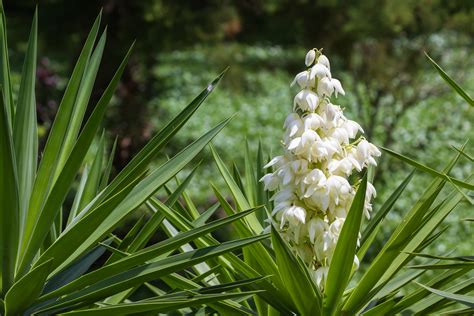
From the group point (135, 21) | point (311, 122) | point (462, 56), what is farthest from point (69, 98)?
point (462, 56)

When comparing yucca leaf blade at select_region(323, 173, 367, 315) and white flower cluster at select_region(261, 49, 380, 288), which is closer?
yucca leaf blade at select_region(323, 173, 367, 315)

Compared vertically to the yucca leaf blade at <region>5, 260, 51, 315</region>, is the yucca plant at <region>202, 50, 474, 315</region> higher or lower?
higher

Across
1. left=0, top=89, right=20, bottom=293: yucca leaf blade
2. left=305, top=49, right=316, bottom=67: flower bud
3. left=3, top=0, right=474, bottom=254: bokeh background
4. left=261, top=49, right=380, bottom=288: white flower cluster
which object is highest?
left=3, top=0, right=474, bottom=254: bokeh background

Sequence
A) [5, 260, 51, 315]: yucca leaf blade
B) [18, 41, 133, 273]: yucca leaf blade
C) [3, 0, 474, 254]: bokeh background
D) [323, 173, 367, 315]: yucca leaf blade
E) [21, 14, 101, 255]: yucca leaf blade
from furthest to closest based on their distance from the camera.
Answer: [3, 0, 474, 254]: bokeh background
[21, 14, 101, 255]: yucca leaf blade
[18, 41, 133, 273]: yucca leaf blade
[323, 173, 367, 315]: yucca leaf blade
[5, 260, 51, 315]: yucca leaf blade

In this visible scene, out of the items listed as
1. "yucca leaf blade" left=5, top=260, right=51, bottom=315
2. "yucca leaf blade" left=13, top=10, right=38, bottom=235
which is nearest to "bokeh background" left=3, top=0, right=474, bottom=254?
"yucca leaf blade" left=13, top=10, right=38, bottom=235

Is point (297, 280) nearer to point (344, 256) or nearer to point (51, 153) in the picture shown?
point (344, 256)

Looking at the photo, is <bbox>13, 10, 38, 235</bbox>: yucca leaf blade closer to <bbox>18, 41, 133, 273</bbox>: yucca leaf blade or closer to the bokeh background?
<bbox>18, 41, 133, 273</bbox>: yucca leaf blade

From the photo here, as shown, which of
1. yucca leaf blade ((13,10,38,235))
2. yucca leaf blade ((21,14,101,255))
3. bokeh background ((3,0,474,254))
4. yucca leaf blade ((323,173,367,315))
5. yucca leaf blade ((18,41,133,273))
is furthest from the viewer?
bokeh background ((3,0,474,254))
